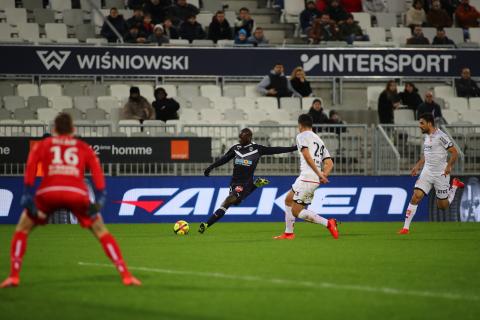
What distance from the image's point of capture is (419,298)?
29.1 feet

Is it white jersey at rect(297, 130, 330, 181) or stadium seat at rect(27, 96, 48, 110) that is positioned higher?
stadium seat at rect(27, 96, 48, 110)

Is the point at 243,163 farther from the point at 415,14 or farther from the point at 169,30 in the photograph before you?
the point at 415,14

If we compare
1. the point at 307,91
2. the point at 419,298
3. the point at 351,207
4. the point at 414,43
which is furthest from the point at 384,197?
the point at 419,298

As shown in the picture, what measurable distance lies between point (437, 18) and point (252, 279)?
21.3 m

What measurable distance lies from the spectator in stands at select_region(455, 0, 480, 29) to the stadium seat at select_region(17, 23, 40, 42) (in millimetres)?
13139

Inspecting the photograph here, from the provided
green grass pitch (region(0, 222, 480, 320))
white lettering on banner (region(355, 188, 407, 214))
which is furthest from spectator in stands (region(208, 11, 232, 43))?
green grass pitch (region(0, 222, 480, 320))

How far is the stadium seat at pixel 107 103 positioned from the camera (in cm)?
2486

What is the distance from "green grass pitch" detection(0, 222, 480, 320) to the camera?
822 centimetres

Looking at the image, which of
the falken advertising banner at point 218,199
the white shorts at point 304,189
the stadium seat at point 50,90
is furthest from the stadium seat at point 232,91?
the white shorts at point 304,189

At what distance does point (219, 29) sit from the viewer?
2720cm

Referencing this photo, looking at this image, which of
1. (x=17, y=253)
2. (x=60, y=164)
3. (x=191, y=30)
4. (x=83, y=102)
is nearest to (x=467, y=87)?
(x=191, y=30)

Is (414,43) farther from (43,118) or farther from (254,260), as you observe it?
(254,260)

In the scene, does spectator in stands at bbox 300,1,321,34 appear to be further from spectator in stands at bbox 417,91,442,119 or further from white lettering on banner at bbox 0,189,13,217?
white lettering on banner at bbox 0,189,13,217

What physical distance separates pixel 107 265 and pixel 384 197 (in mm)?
12849
